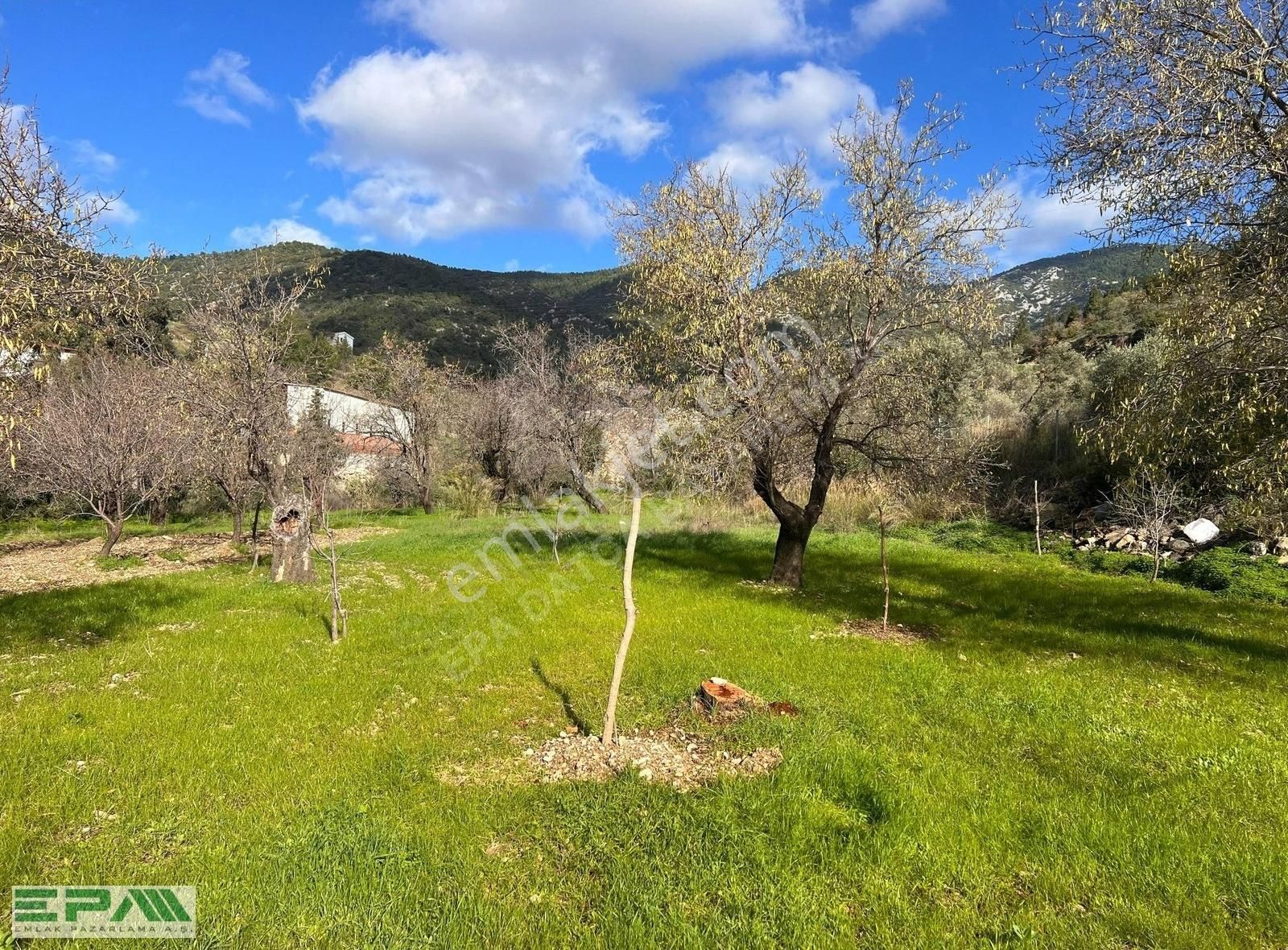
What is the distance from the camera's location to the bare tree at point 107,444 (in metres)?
18.8

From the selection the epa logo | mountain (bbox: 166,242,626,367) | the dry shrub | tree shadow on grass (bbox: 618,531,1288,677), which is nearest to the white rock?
tree shadow on grass (bbox: 618,531,1288,677)

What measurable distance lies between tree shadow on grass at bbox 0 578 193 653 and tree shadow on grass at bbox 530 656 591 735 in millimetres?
6836

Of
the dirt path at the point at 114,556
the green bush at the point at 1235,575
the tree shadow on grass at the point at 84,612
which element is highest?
the green bush at the point at 1235,575

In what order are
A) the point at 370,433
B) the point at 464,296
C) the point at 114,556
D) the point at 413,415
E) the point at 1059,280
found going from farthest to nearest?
the point at 464,296 → the point at 1059,280 → the point at 370,433 → the point at 413,415 → the point at 114,556

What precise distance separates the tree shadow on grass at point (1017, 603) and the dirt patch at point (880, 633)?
0.33 meters

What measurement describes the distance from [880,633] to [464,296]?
86.0m

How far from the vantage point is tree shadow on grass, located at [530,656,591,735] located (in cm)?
732

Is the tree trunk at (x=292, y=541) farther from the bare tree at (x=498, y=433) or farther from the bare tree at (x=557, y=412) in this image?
the bare tree at (x=498, y=433)

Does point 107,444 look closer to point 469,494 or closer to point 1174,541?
point 469,494

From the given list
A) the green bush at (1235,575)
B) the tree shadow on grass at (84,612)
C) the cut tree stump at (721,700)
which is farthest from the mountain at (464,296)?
the cut tree stump at (721,700)

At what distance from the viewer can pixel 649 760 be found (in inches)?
251

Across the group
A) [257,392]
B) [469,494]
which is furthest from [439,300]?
[257,392]

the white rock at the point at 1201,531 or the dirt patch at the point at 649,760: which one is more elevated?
the white rock at the point at 1201,531

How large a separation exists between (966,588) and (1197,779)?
30.9 feet
